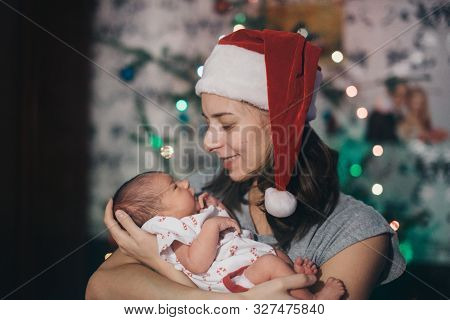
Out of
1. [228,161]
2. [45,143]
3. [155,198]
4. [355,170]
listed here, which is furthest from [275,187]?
[45,143]

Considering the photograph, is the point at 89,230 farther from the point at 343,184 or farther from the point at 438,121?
the point at 438,121

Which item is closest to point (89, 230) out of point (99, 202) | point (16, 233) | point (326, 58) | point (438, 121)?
point (99, 202)

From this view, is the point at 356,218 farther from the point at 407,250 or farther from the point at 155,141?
the point at 155,141

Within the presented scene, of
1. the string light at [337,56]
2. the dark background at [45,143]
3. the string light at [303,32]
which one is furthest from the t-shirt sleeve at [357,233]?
the dark background at [45,143]

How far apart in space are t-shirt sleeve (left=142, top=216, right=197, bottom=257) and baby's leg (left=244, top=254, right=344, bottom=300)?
0.69 ft

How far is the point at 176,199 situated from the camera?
5.90 feet

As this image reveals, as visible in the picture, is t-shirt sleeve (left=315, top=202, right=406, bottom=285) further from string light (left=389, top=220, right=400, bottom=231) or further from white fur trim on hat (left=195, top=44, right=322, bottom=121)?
white fur trim on hat (left=195, top=44, right=322, bottom=121)

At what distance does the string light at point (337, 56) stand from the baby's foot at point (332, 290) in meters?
0.73

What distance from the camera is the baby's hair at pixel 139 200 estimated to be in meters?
1.79

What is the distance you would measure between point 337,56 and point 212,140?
51 cm

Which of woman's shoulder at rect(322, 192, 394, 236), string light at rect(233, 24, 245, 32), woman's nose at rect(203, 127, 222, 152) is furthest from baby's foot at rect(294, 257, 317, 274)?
string light at rect(233, 24, 245, 32)

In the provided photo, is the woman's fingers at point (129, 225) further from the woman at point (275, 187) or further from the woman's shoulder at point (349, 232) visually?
the woman's shoulder at point (349, 232)

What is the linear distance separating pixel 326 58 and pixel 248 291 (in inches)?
32.2

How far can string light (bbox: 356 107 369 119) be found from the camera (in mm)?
1906
